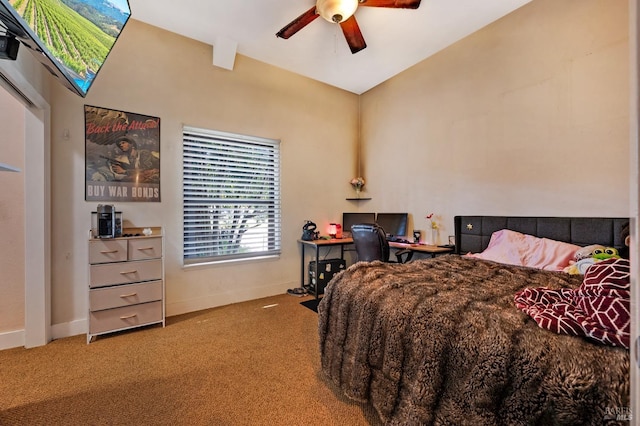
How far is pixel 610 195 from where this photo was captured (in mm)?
2189

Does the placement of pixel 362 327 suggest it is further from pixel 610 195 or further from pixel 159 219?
pixel 159 219

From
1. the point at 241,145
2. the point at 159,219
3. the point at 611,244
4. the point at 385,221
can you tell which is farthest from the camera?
the point at 385,221

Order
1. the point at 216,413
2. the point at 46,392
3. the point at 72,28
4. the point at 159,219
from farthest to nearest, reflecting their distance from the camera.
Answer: the point at 159,219
the point at 46,392
the point at 216,413
the point at 72,28

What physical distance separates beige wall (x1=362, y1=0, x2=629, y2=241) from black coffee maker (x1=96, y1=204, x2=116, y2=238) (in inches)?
133

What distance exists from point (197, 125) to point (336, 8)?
6.45 feet

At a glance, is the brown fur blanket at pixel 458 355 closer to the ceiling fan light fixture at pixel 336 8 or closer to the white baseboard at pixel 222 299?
the white baseboard at pixel 222 299

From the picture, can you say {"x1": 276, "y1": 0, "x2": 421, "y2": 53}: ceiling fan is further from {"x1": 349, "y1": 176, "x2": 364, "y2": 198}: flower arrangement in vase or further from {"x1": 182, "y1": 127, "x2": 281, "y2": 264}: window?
{"x1": 349, "y1": 176, "x2": 364, "y2": 198}: flower arrangement in vase

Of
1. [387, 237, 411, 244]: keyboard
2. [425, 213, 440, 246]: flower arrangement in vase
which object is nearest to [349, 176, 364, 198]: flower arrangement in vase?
[387, 237, 411, 244]: keyboard

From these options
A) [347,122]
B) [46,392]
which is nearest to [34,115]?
[46,392]

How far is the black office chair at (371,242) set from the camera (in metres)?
2.80

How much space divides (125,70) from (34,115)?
0.91m

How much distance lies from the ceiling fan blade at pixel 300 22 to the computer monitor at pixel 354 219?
102 inches

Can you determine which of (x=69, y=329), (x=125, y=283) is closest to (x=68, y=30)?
(x=125, y=283)

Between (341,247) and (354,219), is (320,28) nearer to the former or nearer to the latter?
(354,219)
